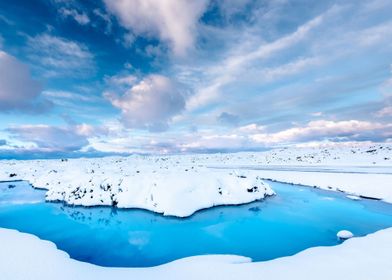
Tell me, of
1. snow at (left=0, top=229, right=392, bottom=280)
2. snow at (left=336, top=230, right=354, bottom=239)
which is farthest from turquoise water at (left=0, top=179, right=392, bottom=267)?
snow at (left=0, top=229, right=392, bottom=280)

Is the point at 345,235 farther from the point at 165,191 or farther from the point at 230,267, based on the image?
the point at 165,191

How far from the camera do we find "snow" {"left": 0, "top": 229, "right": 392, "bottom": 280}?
858 cm

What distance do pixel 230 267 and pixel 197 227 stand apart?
7.77m

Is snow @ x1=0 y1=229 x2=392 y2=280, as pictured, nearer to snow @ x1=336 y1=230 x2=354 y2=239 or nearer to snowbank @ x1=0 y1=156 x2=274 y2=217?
snow @ x1=336 y1=230 x2=354 y2=239

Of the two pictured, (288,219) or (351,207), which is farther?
(351,207)

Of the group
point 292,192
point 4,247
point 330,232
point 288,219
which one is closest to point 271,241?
point 330,232

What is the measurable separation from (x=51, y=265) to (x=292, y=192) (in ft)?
83.2

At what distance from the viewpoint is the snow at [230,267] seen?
8578mm

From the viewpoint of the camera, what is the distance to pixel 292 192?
96.7 ft

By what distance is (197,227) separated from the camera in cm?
1683

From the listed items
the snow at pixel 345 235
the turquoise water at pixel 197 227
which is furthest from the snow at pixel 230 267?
the snow at pixel 345 235

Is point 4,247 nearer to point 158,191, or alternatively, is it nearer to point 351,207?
point 158,191

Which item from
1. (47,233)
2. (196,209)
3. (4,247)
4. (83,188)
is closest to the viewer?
(4,247)

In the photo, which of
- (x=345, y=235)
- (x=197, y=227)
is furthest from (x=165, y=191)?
(x=345, y=235)
